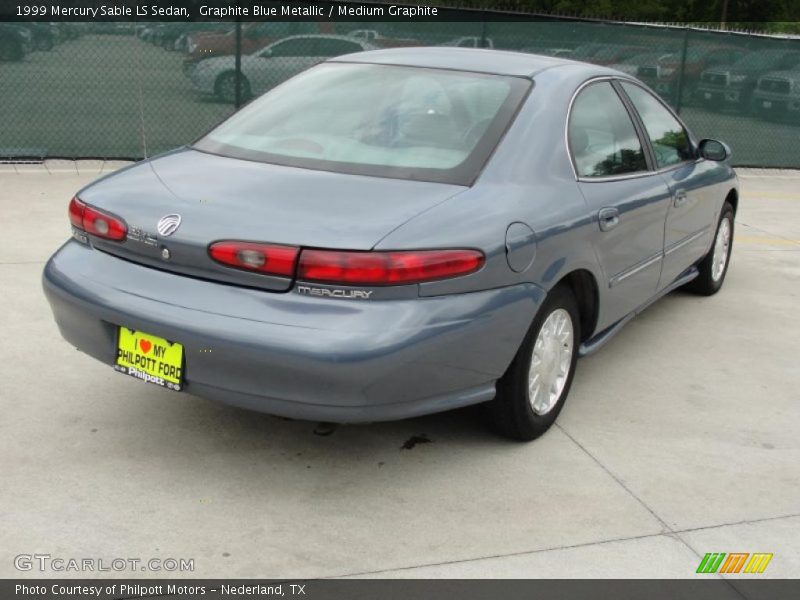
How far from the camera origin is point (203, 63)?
405 inches

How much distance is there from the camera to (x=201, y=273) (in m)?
3.44

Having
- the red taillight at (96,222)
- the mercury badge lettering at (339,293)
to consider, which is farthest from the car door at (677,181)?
the red taillight at (96,222)

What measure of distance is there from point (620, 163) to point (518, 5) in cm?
3400

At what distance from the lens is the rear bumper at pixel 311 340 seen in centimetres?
323

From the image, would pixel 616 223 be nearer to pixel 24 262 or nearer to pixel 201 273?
pixel 201 273

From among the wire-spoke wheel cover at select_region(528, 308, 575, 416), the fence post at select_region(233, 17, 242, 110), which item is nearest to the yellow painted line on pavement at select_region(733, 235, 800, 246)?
the wire-spoke wheel cover at select_region(528, 308, 575, 416)

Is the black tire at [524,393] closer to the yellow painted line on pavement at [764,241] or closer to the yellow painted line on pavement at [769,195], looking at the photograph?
the yellow painted line on pavement at [764,241]

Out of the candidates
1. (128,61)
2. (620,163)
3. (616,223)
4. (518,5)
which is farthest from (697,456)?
(518,5)

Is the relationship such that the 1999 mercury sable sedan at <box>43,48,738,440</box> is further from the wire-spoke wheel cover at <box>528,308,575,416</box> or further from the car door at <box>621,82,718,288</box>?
the car door at <box>621,82,718,288</box>

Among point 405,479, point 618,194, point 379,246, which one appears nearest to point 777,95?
point 618,194

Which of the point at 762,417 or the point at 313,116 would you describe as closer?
the point at 313,116

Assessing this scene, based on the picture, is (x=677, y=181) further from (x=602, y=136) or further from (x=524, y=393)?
(x=524, y=393)

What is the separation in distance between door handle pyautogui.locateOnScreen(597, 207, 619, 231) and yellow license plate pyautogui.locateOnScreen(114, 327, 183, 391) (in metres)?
1.93

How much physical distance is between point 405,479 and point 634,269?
5.63 feet
